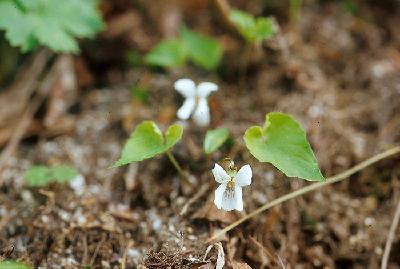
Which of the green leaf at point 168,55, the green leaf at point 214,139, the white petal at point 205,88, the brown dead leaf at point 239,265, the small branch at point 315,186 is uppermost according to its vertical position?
the white petal at point 205,88

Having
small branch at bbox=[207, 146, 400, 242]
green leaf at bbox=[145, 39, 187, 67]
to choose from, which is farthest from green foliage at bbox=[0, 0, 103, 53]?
small branch at bbox=[207, 146, 400, 242]

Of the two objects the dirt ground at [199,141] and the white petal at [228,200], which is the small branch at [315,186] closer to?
the dirt ground at [199,141]

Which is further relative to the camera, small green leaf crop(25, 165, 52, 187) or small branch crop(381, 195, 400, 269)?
small green leaf crop(25, 165, 52, 187)

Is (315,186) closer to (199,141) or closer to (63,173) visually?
(199,141)

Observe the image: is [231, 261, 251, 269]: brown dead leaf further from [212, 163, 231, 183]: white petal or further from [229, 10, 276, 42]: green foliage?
[229, 10, 276, 42]: green foliage

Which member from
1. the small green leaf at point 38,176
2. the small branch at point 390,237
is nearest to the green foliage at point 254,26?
the small branch at point 390,237

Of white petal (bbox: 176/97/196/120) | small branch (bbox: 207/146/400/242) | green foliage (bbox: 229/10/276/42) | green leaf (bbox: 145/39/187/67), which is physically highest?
green foliage (bbox: 229/10/276/42)

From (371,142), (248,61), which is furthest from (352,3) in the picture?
(371,142)
